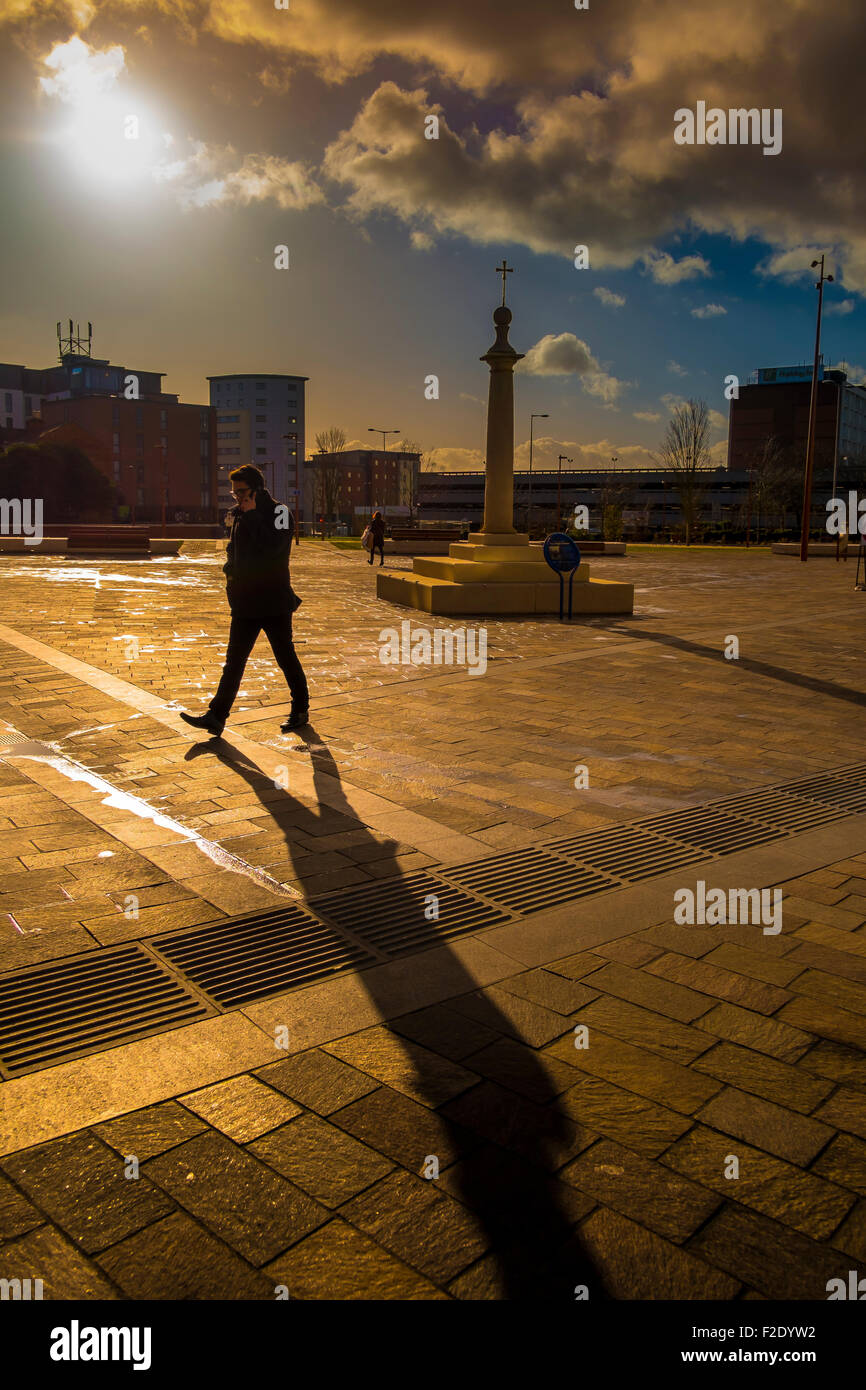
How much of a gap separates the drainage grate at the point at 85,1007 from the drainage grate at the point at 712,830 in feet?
9.03

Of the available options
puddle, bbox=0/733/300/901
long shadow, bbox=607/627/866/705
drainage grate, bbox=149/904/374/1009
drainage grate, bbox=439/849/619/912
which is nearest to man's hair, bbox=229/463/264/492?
puddle, bbox=0/733/300/901

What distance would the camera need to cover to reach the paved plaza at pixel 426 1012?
2.17m

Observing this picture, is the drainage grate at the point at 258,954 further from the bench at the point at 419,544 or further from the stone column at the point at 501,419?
the bench at the point at 419,544

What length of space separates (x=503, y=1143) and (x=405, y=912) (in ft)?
5.20

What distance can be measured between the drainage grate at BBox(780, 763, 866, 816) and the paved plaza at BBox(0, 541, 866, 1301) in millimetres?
45

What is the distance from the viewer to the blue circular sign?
13930mm

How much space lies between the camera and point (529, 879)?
4.43 meters

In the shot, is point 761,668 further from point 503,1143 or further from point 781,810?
point 503,1143

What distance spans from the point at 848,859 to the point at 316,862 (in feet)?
8.38

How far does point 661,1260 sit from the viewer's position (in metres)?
2.12

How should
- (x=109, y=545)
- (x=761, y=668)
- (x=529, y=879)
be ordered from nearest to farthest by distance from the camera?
(x=529, y=879) → (x=761, y=668) → (x=109, y=545)

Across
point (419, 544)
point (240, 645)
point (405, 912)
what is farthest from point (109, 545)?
point (405, 912)
